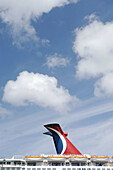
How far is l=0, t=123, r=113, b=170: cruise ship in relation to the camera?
58.3 metres

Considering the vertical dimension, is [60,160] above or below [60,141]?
below

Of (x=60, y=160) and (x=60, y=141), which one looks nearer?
(x=60, y=160)

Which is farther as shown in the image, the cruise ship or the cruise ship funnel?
the cruise ship funnel

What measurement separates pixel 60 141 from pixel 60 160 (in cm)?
737

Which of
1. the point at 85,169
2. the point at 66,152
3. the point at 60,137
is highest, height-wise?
the point at 60,137

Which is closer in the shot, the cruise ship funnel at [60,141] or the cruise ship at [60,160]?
the cruise ship at [60,160]

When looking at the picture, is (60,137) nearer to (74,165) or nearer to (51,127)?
(51,127)

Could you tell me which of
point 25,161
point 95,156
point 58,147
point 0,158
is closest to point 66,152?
point 58,147

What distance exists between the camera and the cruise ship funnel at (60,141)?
65875 mm

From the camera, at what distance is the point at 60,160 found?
60.5 meters

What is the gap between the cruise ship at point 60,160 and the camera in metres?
58.3

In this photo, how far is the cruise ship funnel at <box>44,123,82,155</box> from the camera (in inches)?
2594

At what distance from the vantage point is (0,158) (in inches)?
2307

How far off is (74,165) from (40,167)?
9746mm
